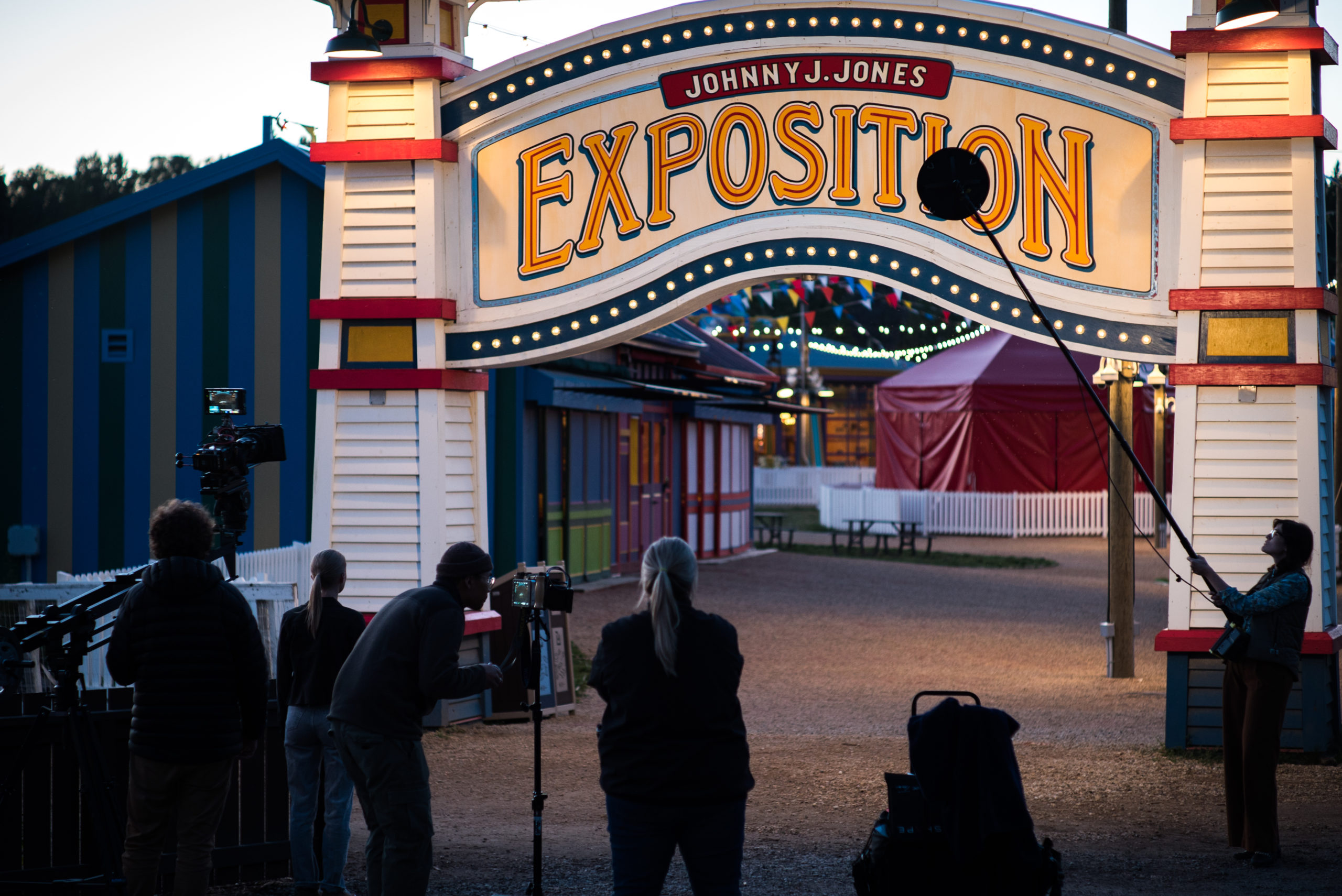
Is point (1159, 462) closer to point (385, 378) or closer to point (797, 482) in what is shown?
point (797, 482)

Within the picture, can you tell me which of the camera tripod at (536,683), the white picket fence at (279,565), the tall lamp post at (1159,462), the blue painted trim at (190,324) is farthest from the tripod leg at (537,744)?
the tall lamp post at (1159,462)

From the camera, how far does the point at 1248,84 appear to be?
7.89 metres

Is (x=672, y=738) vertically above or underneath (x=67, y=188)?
underneath

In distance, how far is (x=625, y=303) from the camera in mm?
8914

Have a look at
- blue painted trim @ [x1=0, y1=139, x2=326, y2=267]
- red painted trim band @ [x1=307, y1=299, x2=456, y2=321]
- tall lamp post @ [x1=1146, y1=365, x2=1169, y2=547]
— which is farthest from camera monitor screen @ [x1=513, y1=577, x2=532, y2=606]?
tall lamp post @ [x1=1146, y1=365, x2=1169, y2=547]

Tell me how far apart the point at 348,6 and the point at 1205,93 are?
5.71 m

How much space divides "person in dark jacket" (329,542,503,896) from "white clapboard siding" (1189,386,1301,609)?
518cm

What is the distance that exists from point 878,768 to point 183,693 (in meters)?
4.86

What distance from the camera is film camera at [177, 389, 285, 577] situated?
5637 millimetres

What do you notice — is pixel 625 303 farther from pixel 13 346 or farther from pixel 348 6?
pixel 13 346

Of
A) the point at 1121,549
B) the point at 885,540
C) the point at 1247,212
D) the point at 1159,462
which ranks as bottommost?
the point at 885,540

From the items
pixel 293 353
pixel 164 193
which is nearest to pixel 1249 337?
Answer: pixel 293 353

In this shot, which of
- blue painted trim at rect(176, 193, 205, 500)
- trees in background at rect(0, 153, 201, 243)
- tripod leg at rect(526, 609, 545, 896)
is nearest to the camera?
tripod leg at rect(526, 609, 545, 896)

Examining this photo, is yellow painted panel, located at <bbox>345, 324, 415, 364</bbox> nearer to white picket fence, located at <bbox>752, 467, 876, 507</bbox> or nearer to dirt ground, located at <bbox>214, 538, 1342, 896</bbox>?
dirt ground, located at <bbox>214, 538, 1342, 896</bbox>
